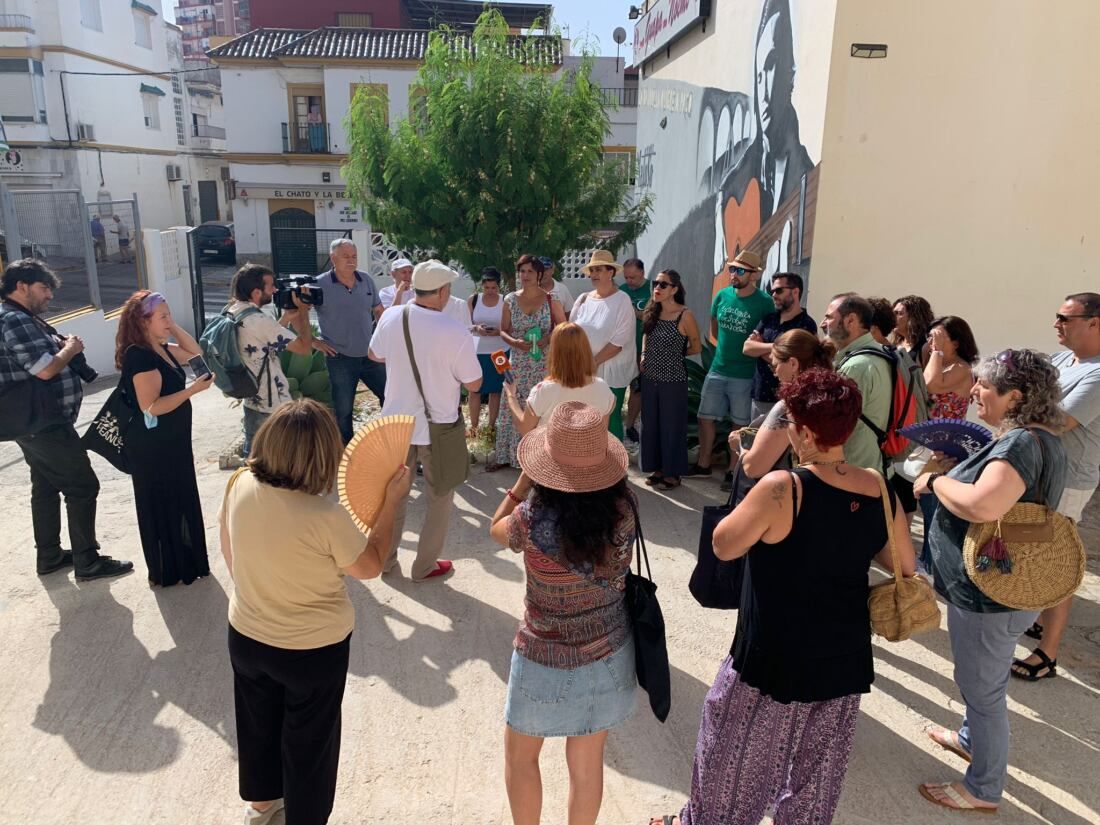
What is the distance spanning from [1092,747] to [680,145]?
9.02m

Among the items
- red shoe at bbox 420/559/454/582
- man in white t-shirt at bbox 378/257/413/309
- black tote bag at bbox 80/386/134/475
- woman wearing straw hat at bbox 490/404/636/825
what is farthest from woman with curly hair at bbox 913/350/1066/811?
man in white t-shirt at bbox 378/257/413/309

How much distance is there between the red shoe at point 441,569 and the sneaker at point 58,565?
6.89ft

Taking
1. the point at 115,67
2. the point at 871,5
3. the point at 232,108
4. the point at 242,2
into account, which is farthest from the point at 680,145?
the point at 242,2

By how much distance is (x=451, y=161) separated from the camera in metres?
9.41

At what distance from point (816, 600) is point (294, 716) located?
5.32ft

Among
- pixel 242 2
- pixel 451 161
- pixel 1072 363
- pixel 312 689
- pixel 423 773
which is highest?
pixel 242 2

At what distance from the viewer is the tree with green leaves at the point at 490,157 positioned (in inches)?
362

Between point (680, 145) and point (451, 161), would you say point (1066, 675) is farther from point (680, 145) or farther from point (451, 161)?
point (680, 145)

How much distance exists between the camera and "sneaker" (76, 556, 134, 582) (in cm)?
468

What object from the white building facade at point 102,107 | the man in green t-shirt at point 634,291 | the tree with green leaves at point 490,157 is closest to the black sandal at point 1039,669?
the man in green t-shirt at point 634,291

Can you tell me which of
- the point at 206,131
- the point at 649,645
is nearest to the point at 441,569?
the point at 649,645

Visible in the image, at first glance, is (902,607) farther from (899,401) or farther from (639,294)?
(639,294)

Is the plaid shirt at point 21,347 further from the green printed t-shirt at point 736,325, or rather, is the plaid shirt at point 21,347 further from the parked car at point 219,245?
the parked car at point 219,245

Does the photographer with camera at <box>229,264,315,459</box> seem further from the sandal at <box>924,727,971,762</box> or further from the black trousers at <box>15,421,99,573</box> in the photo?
the sandal at <box>924,727,971,762</box>
